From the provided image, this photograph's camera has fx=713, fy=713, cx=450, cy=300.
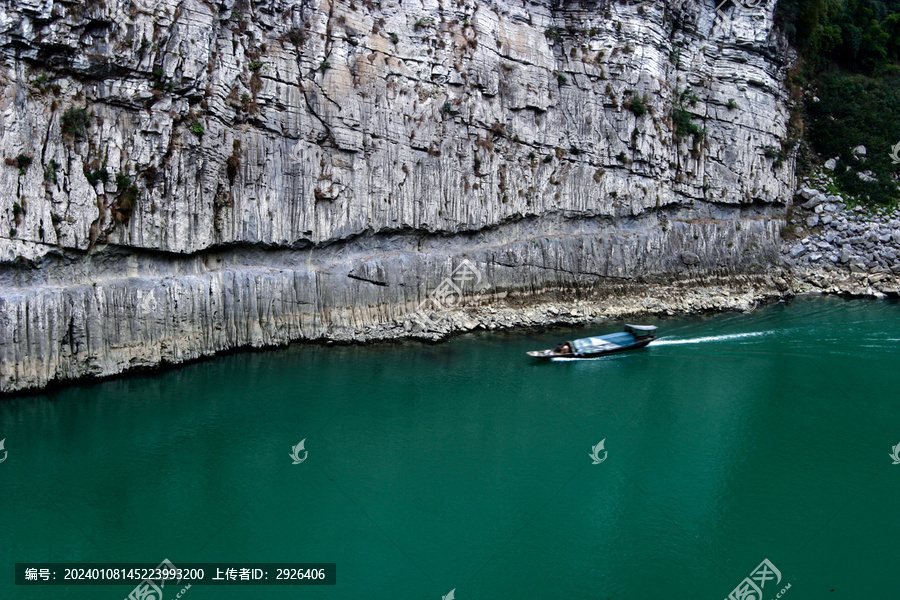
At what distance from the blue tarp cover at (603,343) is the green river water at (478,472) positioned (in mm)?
653

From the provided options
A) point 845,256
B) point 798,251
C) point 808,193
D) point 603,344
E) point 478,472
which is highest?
point 808,193

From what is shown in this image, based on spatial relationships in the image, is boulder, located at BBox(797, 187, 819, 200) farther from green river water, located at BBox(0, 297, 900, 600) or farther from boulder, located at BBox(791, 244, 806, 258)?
green river water, located at BBox(0, 297, 900, 600)

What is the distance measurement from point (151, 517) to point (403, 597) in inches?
314

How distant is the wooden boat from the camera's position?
33344 millimetres

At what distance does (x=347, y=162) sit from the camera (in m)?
34.4

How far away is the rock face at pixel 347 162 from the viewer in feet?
88.9

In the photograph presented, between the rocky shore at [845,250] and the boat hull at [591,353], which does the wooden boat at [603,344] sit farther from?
the rocky shore at [845,250]

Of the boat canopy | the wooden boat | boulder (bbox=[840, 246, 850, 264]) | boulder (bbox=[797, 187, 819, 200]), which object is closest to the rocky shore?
boulder (bbox=[840, 246, 850, 264])

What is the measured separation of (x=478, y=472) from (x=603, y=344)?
520 inches

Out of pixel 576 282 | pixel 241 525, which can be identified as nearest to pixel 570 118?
pixel 576 282

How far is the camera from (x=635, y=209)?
42.1 m

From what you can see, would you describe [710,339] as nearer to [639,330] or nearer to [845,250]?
[639,330]

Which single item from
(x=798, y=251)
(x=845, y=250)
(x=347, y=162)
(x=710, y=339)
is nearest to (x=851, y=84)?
(x=845, y=250)

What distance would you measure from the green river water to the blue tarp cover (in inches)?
25.7
